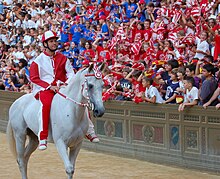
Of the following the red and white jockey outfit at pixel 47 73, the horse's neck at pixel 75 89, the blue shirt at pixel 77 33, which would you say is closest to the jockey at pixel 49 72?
the red and white jockey outfit at pixel 47 73

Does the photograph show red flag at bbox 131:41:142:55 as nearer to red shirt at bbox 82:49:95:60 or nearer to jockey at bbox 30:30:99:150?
red shirt at bbox 82:49:95:60

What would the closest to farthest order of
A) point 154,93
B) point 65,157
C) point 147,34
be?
point 65,157 < point 154,93 < point 147,34

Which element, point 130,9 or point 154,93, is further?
point 130,9

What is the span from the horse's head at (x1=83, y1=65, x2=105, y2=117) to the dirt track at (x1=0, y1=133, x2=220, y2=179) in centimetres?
297

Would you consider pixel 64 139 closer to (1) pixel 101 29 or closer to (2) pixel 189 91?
(2) pixel 189 91

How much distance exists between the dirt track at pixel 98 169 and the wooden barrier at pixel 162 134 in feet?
0.79

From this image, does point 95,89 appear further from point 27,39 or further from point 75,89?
point 27,39

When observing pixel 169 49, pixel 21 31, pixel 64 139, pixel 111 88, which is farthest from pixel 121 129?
pixel 21 31

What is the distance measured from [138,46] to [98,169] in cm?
528

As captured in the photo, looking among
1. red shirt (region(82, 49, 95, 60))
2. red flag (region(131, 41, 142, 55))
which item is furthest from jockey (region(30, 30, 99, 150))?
red shirt (region(82, 49, 95, 60))

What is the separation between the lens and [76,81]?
940 centimetres

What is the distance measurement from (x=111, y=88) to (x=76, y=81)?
Answer: 5427mm

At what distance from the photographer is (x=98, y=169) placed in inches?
492

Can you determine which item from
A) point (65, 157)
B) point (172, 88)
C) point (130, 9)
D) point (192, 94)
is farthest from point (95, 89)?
point (130, 9)
